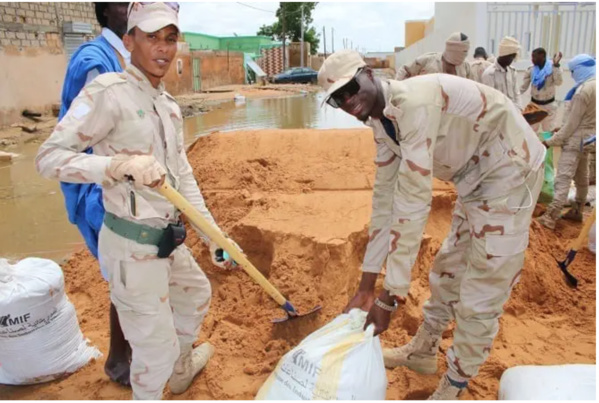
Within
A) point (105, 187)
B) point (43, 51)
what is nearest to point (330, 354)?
point (105, 187)

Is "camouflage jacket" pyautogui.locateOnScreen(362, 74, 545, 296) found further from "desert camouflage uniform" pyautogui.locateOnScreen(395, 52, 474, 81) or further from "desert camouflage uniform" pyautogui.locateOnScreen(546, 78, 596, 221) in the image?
"desert camouflage uniform" pyautogui.locateOnScreen(395, 52, 474, 81)

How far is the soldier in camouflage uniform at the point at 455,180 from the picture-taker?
6.16 feet

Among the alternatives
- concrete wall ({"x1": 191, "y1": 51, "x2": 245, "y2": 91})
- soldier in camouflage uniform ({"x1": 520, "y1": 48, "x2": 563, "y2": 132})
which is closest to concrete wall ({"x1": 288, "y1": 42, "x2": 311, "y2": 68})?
concrete wall ({"x1": 191, "y1": 51, "x2": 245, "y2": 91})

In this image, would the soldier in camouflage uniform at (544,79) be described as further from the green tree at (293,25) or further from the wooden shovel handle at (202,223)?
the green tree at (293,25)

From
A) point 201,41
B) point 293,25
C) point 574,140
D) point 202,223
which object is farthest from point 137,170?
point 293,25

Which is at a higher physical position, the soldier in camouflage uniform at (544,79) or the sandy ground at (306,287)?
the soldier in camouflage uniform at (544,79)

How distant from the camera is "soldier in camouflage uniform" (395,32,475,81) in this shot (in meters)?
4.96

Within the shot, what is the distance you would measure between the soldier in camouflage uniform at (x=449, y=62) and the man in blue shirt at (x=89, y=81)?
11.5ft

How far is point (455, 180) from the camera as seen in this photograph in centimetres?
223

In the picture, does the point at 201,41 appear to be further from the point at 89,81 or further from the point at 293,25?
the point at 89,81

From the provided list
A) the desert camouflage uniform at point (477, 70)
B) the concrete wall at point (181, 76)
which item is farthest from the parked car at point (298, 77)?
the desert camouflage uniform at point (477, 70)

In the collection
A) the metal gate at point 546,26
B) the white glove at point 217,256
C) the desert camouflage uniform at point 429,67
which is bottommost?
the white glove at point 217,256

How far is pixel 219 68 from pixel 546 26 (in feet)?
71.9

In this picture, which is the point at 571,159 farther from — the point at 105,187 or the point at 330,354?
the point at 105,187
